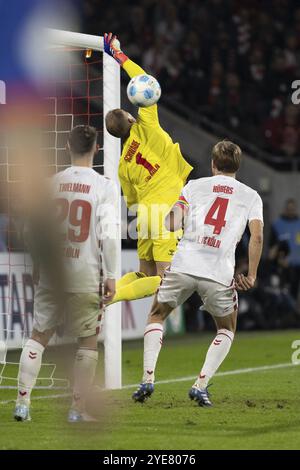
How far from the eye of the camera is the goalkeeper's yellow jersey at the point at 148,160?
7512mm

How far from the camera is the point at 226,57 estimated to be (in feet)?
63.8

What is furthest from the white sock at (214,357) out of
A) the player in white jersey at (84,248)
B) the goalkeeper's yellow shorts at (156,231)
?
the goalkeeper's yellow shorts at (156,231)

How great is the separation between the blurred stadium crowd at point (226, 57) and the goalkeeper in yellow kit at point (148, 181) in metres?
10.9

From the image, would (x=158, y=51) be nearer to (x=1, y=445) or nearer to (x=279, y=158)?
(x=279, y=158)

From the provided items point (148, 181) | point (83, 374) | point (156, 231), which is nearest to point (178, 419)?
point (83, 374)

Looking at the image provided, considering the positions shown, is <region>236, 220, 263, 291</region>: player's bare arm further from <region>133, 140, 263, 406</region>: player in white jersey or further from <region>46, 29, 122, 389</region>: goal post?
<region>46, 29, 122, 389</region>: goal post

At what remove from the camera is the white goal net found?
7645 mm

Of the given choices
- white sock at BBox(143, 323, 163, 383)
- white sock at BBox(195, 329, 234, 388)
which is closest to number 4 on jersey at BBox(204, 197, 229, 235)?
white sock at BBox(195, 329, 234, 388)

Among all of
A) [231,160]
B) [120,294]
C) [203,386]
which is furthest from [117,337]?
[231,160]

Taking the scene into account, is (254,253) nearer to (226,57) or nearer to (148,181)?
(148,181)

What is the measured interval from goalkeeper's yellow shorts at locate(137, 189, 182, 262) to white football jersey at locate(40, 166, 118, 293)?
1979 millimetres

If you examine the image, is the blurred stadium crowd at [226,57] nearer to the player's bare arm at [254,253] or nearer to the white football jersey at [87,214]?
the player's bare arm at [254,253]

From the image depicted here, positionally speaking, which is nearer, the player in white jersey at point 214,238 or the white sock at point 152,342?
the player in white jersey at point 214,238

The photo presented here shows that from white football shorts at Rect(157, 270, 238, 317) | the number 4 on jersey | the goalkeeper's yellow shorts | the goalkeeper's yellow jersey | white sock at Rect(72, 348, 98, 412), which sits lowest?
white sock at Rect(72, 348, 98, 412)
